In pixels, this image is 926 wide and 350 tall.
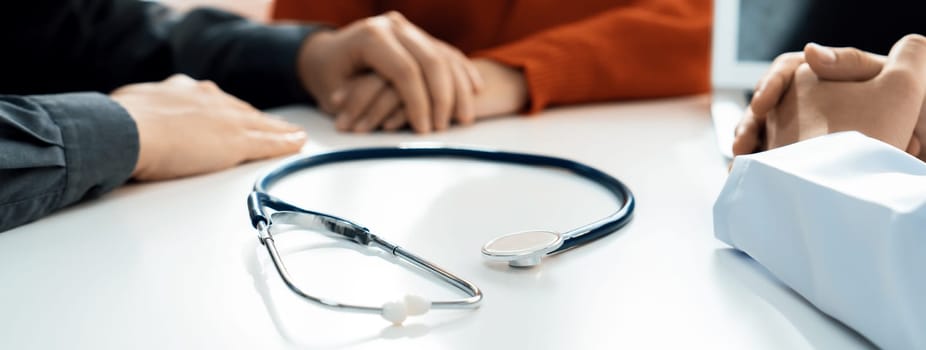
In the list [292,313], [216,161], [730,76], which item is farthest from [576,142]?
[292,313]

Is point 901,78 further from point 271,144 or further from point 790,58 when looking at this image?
point 271,144

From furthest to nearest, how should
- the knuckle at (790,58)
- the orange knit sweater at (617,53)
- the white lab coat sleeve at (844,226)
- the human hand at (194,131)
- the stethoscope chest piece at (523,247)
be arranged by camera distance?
the orange knit sweater at (617,53)
the human hand at (194,131)
the knuckle at (790,58)
the stethoscope chest piece at (523,247)
the white lab coat sleeve at (844,226)

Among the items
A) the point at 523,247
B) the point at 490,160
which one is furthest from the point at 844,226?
the point at 490,160

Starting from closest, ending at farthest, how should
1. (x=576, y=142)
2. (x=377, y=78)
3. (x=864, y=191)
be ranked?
(x=864, y=191) < (x=576, y=142) < (x=377, y=78)

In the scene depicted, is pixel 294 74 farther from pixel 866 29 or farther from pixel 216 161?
pixel 866 29

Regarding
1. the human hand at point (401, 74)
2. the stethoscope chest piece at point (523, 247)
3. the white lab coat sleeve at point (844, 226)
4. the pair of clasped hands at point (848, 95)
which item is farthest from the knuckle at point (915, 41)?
the human hand at point (401, 74)

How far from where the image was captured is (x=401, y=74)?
0.80 meters

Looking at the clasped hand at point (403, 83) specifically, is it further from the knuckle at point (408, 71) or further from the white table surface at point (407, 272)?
the white table surface at point (407, 272)

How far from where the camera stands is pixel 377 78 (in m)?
0.82

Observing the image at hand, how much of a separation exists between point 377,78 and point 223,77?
266mm

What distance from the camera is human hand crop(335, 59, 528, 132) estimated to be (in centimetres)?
A: 80

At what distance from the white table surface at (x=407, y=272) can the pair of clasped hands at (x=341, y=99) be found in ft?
0.09

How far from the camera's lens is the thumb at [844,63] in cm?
47

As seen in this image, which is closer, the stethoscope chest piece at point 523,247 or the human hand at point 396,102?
the stethoscope chest piece at point 523,247
